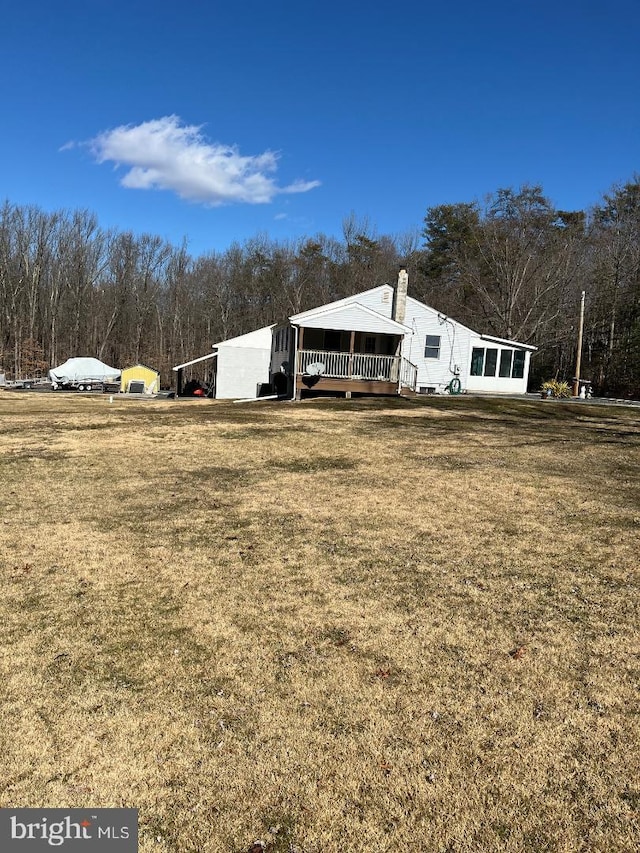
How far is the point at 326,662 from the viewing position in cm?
332

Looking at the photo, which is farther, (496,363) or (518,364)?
(518,364)

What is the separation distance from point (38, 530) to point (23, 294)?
49043mm

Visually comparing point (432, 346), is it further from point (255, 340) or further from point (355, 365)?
point (255, 340)

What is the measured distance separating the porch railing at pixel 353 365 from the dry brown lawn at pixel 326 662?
1325 centimetres

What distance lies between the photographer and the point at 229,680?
310 centimetres

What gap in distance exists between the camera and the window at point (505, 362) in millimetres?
26141

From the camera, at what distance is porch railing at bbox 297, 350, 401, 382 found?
67.4ft

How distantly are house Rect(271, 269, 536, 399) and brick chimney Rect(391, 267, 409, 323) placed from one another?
0.14 feet

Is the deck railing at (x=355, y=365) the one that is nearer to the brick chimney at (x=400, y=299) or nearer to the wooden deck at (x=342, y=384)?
the wooden deck at (x=342, y=384)

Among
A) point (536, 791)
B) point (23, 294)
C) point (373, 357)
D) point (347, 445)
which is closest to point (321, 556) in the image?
point (536, 791)

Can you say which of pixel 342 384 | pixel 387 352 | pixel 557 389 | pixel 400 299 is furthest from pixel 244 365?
pixel 557 389

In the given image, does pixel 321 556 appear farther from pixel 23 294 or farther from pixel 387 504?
pixel 23 294

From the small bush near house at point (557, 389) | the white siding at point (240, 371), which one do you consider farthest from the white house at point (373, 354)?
the small bush near house at point (557, 389)

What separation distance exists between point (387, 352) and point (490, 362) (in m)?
5.57
